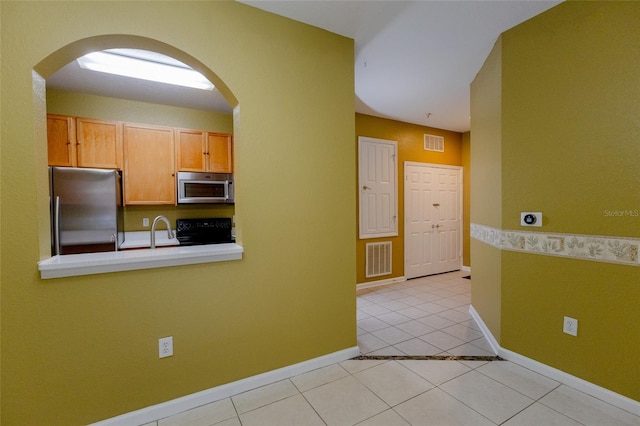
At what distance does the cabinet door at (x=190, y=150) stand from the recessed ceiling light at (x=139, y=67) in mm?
871

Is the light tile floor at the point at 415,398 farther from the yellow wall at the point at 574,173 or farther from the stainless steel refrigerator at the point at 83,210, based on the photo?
the stainless steel refrigerator at the point at 83,210

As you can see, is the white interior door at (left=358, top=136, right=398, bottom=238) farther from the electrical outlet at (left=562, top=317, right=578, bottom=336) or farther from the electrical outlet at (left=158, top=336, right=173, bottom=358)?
the electrical outlet at (left=158, top=336, right=173, bottom=358)

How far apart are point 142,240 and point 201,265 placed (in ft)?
7.79

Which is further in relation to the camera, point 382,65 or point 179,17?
point 382,65

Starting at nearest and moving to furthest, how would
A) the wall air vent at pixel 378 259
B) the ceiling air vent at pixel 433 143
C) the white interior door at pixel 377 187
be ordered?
the white interior door at pixel 377 187 → the wall air vent at pixel 378 259 → the ceiling air vent at pixel 433 143

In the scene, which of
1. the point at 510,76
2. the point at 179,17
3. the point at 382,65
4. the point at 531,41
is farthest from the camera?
the point at 382,65

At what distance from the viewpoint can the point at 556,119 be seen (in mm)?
2045

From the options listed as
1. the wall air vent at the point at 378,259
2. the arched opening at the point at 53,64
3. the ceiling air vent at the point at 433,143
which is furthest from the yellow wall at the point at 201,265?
the ceiling air vent at the point at 433,143

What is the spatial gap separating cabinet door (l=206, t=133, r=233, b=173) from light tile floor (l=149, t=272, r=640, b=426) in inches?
116

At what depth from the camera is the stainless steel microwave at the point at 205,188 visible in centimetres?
371

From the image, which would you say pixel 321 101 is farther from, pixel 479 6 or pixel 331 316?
pixel 331 316

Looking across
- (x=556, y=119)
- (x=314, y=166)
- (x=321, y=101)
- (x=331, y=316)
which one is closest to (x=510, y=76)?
(x=556, y=119)

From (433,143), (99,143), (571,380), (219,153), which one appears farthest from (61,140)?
(433,143)

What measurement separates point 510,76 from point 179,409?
341cm
